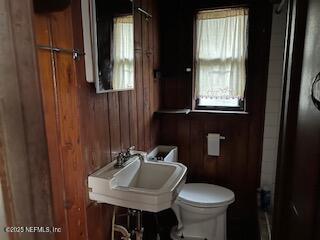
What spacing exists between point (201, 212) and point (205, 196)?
0.46 feet

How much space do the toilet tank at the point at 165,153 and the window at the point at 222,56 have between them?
0.62m

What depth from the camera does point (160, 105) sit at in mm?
2527

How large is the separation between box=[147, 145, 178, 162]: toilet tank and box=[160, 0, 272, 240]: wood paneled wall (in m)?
0.12

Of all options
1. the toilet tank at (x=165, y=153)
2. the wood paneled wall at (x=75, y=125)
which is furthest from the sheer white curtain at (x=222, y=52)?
the wood paneled wall at (x=75, y=125)

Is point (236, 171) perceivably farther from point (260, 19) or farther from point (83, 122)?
point (83, 122)

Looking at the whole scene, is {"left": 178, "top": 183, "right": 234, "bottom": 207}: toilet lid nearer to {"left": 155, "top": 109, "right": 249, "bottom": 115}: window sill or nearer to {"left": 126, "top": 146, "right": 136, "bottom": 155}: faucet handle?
{"left": 126, "top": 146, "right": 136, "bottom": 155}: faucet handle

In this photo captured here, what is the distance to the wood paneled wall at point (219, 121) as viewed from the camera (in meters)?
2.22

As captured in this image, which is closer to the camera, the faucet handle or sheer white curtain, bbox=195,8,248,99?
the faucet handle

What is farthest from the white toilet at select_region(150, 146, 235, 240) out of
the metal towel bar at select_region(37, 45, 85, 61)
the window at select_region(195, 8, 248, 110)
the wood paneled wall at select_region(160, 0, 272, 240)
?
the metal towel bar at select_region(37, 45, 85, 61)

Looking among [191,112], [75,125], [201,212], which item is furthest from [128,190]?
[191,112]

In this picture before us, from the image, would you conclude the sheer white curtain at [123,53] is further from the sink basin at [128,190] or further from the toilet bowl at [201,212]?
the toilet bowl at [201,212]

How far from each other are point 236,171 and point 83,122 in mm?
1711

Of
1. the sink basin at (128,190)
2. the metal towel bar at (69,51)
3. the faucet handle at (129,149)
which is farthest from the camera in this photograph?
the faucet handle at (129,149)

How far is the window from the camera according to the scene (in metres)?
2.22
